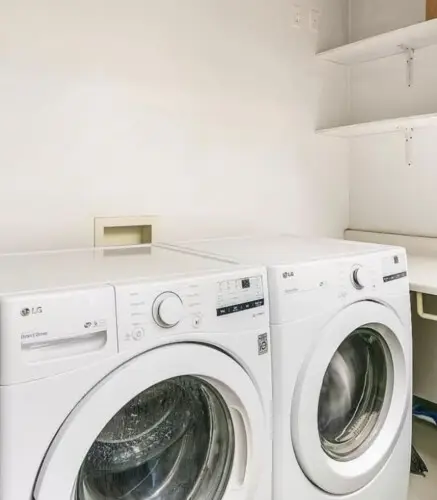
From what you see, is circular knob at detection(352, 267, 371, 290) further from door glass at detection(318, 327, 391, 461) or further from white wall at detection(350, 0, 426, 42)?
white wall at detection(350, 0, 426, 42)

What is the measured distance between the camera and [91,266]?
4.43ft

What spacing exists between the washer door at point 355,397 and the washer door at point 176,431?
0.74 feet

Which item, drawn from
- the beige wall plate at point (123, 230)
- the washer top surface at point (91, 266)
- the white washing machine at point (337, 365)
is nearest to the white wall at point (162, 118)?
the beige wall plate at point (123, 230)

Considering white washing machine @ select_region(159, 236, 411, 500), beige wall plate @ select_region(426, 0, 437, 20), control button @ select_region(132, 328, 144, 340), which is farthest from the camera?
beige wall plate @ select_region(426, 0, 437, 20)

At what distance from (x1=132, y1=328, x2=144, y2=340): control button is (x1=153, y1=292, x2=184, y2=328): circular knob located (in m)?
0.04

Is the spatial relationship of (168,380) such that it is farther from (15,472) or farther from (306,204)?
(306,204)

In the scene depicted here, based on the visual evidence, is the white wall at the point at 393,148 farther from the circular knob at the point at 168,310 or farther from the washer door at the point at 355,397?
the circular knob at the point at 168,310

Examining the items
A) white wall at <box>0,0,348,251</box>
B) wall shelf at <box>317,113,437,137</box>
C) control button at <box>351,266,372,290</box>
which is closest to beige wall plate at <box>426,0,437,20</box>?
wall shelf at <box>317,113,437,137</box>

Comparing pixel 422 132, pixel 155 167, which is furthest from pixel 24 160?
pixel 422 132

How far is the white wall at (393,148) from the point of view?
2.27 m

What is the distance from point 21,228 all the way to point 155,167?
1.76ft

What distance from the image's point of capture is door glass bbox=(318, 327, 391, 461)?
1619 millimetres

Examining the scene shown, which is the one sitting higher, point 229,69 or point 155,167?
→ point 229,69

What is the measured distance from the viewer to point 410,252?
237 cm
